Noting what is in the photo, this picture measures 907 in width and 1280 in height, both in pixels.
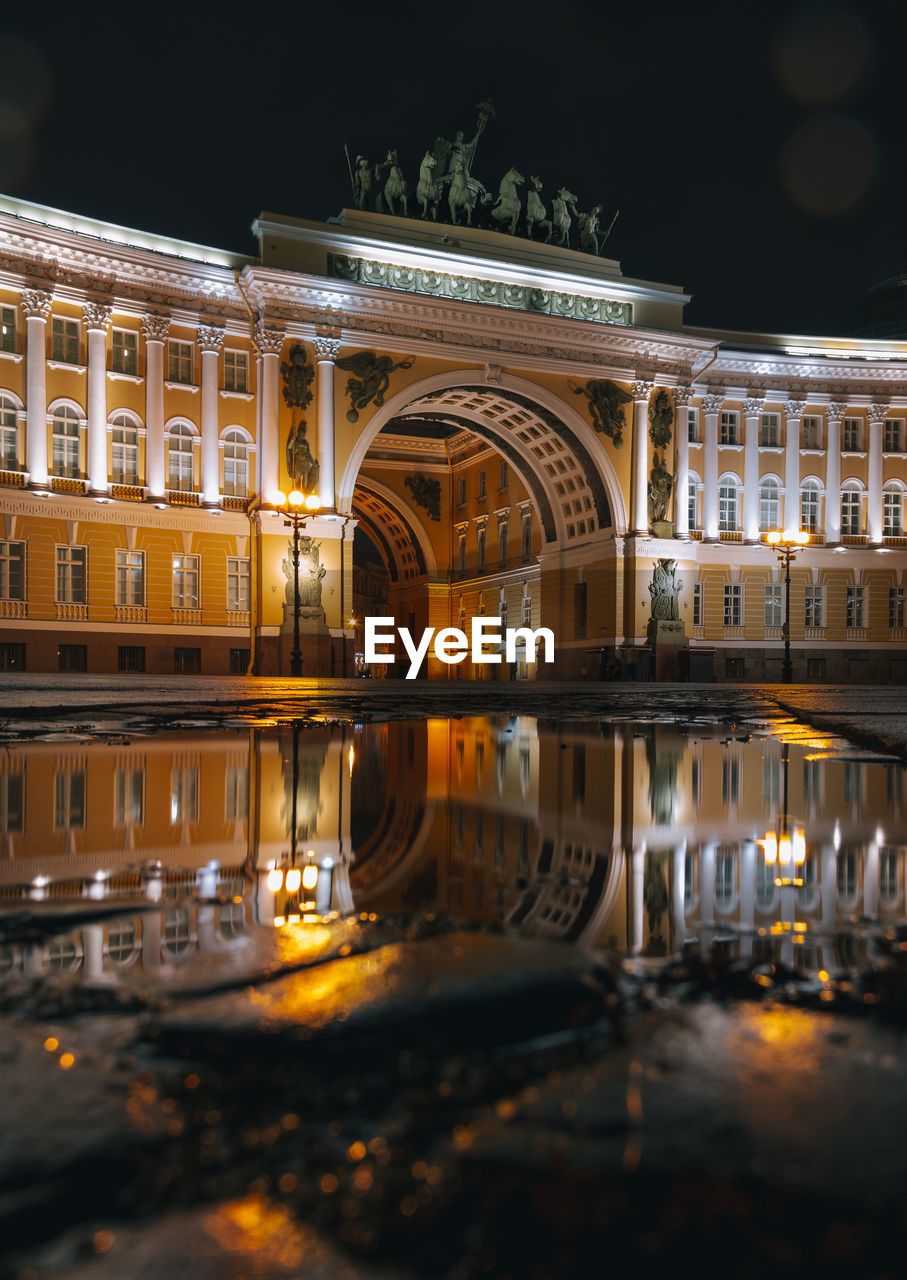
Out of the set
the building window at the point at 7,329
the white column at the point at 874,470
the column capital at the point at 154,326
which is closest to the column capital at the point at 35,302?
the building window at the point at 7,329

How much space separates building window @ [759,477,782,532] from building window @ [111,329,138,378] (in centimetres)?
2475

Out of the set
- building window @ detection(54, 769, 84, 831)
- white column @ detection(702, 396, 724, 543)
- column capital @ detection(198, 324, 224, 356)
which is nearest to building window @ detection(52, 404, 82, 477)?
column capital @ detection(198, 324, 224, 356)

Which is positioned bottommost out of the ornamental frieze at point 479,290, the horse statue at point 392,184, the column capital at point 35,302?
the column capital at point 35,302

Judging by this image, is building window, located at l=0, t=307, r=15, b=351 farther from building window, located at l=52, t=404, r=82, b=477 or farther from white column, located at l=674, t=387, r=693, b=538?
white column, located at l=674, t=387, r=693, b=538

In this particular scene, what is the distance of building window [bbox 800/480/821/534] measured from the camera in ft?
134

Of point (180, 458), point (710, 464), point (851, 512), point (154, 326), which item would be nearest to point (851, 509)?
point (851, 512)

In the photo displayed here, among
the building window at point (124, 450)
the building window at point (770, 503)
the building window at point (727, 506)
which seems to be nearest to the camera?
the building window at point (124, 450)

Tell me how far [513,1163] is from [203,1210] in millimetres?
219

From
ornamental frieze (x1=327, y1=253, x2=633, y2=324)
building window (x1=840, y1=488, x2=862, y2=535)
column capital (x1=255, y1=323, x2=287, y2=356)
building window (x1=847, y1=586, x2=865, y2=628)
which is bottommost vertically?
building window (x1=847, y1=586, x2=865, y2=628)

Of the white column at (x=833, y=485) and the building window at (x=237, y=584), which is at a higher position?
the white column at (x=833, y=485)

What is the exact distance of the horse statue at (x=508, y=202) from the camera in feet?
117

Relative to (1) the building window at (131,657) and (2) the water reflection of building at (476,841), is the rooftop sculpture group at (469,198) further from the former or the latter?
(2) the water reflection of building at (476,841)

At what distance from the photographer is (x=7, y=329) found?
2886 centimetres

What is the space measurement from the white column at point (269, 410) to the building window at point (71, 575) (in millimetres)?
5926
